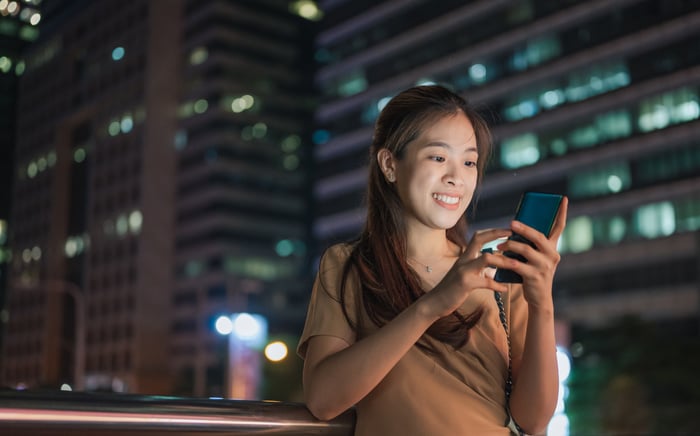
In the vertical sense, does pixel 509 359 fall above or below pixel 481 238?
below

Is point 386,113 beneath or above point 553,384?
above

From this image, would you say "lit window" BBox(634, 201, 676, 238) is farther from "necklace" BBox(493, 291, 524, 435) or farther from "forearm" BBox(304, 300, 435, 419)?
"forearm" BBox(304, 300, 435, 419)

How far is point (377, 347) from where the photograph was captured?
1906mm

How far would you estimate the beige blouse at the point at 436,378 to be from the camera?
2.03 m

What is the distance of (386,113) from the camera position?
2385 mm

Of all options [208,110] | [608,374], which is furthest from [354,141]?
[608,374]

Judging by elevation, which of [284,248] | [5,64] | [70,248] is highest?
[70,248]

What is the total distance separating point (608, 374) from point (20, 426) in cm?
3292

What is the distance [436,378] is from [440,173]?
0.51m

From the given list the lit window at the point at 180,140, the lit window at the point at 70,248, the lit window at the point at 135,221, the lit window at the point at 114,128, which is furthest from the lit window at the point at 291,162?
the lit window at the point at 70,248

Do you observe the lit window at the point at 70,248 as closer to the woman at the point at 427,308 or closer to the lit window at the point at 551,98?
the lit window at the point at 551,98

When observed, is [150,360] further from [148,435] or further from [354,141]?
[148,435]

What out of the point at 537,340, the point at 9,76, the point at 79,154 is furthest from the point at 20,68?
the point at 79,154

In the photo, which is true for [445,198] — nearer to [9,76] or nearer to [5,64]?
[5,64]
